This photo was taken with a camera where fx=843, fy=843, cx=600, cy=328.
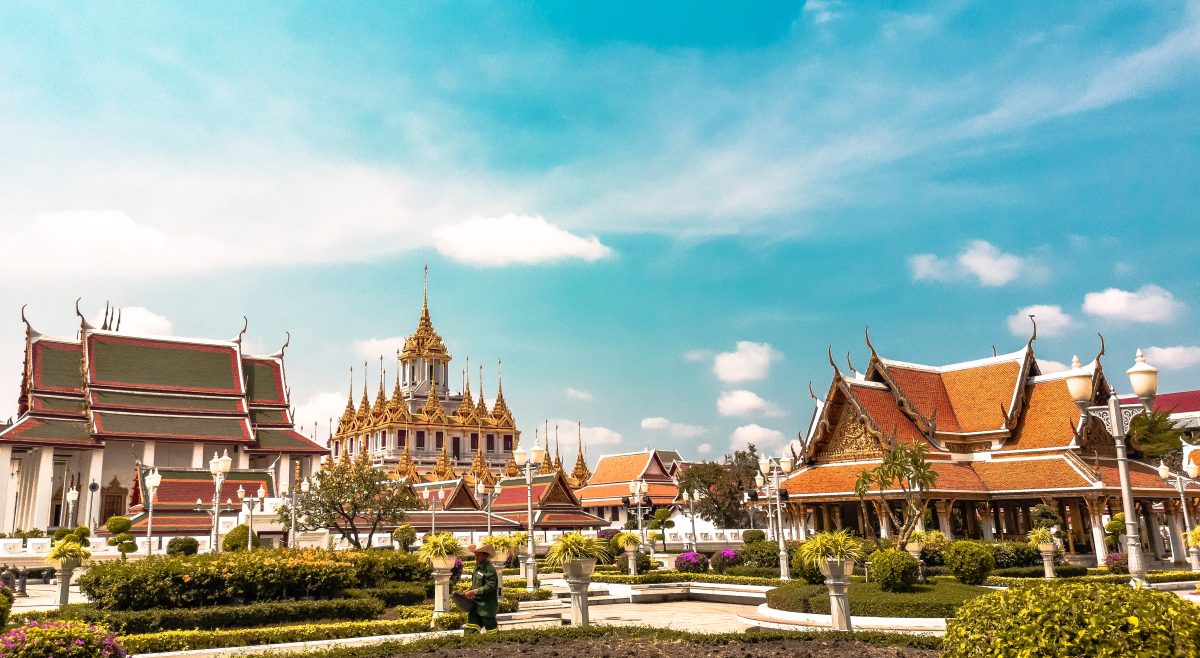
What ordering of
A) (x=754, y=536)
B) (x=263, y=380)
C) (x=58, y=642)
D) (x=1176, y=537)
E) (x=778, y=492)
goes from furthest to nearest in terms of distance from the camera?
1. (x=263, y=380)
2. (x=754, y=536)
3. (x=1176, y=537)
4. (x=778, y=492)
5. (x=58, y=642)

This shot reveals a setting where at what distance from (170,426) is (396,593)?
35283mm

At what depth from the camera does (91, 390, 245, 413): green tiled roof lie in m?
47.0

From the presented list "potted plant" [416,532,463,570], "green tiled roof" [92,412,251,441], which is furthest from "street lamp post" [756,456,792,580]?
"green tiled roof" [92,412,251,441]

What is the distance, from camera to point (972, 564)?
60.8 ft

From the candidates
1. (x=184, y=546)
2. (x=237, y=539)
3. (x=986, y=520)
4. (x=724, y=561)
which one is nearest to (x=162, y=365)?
(x=237, y=539)

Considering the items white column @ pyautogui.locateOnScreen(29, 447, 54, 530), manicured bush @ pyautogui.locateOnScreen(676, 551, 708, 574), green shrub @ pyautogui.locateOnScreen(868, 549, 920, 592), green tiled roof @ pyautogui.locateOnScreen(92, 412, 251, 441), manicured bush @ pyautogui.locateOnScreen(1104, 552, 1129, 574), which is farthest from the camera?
green tiled roof @ pyautogui.locateOnScreen(92, 412, 251, 441)

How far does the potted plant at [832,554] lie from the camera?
12.4 metres

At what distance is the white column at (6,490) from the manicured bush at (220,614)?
108 feet

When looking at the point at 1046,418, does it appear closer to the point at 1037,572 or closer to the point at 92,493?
the point at 1037,572

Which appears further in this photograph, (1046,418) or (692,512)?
(692,512)

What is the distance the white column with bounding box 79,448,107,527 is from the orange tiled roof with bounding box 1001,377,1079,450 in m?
43.7

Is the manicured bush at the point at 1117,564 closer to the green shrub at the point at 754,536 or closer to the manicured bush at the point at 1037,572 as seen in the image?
the manicured bush at the point at 1037,572

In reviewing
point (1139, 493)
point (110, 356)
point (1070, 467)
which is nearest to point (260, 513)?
point (110, 356)

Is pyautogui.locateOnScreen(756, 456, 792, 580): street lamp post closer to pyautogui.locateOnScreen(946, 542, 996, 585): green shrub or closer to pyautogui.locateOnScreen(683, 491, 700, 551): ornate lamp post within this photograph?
pyautogui.locateOnScreen(946, 542, 996, 585): green shrub
